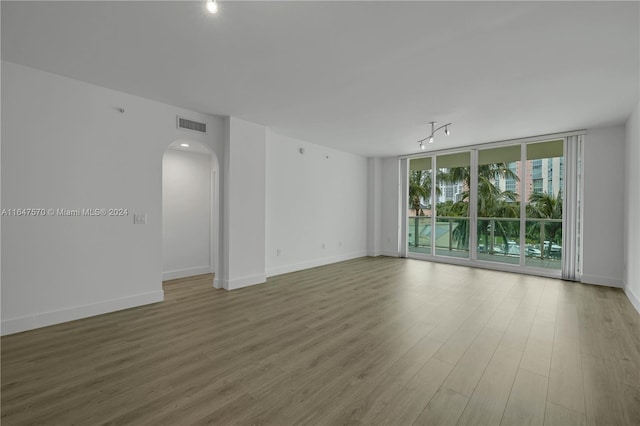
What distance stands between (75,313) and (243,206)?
2.52 meters

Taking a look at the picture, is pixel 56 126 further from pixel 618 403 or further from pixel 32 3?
pixel 618 403

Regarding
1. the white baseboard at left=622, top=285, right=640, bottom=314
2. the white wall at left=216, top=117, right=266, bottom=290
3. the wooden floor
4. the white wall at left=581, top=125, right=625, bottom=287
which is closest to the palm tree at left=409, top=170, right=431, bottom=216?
the white wall at left=581, top=125, right=625, bottom=287

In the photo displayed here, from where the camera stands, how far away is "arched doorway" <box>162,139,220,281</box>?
17.7ft

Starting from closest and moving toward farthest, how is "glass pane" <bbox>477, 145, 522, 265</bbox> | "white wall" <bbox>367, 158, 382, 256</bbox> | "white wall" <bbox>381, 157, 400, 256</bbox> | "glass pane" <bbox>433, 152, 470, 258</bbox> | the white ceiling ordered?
the white ceiling < "glass pane" <bbox>477, 145, 522, 265</bbox> < "glass pane" <bbox>433, 152, 470, 258</bbox> < "white wall" <bbox>381, 157, 400, 256</bbox> < "white wall" <bbox>367, 158, 382, 256</bbox>

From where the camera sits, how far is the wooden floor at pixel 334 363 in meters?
1.83

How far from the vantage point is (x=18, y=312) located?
9.73 ft

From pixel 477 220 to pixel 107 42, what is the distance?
7054 millimetres

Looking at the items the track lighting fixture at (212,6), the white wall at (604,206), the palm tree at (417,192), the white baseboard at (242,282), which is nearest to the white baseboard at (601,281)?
the white wall at (604,206)

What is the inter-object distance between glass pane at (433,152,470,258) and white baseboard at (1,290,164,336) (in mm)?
6293

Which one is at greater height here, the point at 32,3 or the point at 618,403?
the point at 32,3

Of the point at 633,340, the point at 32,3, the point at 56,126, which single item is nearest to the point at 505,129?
the point at 633,340

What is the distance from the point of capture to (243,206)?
15.8ft

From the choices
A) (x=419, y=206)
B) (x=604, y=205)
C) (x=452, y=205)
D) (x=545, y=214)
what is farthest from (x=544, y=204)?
(x=419, y=206)

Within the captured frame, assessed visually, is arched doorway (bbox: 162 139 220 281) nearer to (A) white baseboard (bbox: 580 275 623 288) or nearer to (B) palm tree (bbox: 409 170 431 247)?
(B) palm tree (bbox: 409 170 431 247)
